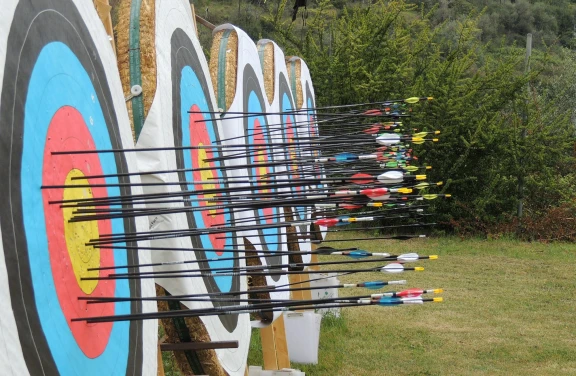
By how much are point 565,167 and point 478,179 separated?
1653mm

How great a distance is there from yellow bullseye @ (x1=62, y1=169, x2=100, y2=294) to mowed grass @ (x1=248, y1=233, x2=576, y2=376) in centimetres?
343

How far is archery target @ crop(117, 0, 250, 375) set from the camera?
6.91 ft

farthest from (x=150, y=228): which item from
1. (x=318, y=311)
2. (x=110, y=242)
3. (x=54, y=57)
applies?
(x=318, y=311)

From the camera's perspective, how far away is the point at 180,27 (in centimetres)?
260

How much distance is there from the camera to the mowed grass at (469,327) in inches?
199

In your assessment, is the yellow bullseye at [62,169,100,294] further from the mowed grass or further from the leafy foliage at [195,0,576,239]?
the leafy foliage at [195,0,576,239]

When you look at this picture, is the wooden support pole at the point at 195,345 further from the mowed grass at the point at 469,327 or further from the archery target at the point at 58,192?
the mowed grass at the point at 469,327

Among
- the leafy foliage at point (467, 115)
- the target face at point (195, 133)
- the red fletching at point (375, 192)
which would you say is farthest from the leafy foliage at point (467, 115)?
the red fletching at point (375, 192)

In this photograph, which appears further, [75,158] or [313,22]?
[313,22]

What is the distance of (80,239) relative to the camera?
1.53 m

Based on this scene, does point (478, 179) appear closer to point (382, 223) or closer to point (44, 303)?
point (382, 223)

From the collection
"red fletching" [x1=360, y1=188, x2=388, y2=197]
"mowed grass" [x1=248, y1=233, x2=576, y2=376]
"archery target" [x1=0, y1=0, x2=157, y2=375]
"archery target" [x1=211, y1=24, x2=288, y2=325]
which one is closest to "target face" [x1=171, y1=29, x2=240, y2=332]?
"archery target" [x1=211, y1=24, x2=288, y2=325]

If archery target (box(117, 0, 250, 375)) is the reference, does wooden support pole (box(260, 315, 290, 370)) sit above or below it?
below

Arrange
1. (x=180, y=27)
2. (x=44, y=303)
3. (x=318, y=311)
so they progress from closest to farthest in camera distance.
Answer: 1. (x=44, y=303)
2. (x=180, y=27)
3. (x=318, y=311)
